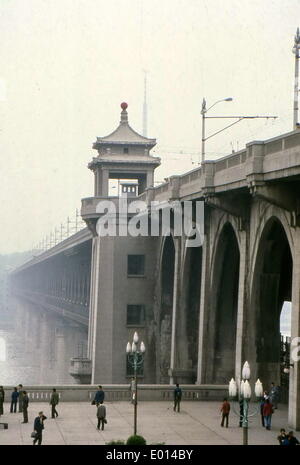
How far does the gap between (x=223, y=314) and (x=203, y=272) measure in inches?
88.9

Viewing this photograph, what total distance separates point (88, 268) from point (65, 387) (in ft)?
165

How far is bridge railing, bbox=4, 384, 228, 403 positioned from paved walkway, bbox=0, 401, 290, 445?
69 centimetres

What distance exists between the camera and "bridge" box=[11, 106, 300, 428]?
33.3m

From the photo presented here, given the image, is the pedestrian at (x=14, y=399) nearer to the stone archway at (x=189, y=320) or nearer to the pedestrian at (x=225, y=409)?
the pedestrian at (x=225, y=409)

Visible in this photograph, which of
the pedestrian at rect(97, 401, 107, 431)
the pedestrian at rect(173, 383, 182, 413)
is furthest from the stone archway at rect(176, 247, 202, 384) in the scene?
the pedestrian at rect(97, 401, 107, 431)

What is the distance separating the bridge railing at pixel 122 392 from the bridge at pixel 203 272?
1.99 meters

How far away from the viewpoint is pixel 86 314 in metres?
86.9

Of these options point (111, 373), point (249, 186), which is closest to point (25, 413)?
point (249, 186)

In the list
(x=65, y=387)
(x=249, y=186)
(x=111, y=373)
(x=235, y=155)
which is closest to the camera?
(x=249, y=186)

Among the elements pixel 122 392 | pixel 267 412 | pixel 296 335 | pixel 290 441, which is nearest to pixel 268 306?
pixel 296 335

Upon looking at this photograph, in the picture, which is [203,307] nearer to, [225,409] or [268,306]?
[268,306]

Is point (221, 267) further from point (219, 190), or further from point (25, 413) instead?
point (25, 413)

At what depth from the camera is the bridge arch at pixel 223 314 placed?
45344 mm

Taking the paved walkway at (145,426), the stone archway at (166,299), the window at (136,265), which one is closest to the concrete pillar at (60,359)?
the window at (136,265)
